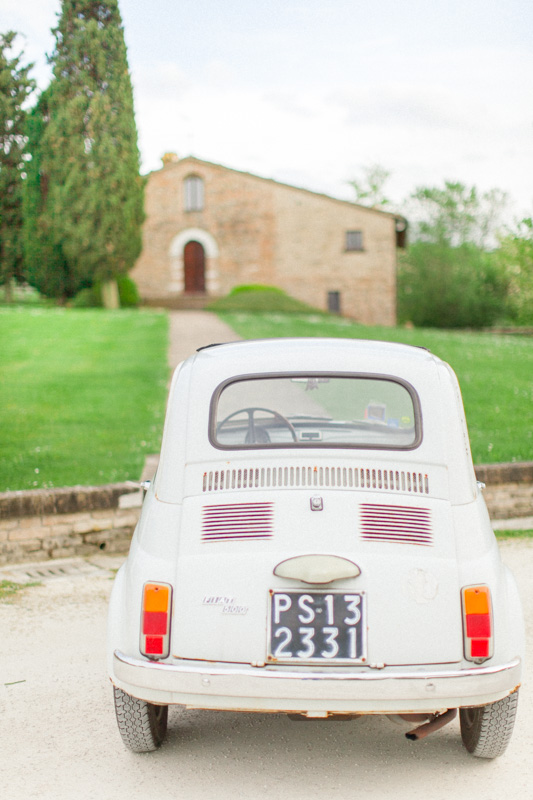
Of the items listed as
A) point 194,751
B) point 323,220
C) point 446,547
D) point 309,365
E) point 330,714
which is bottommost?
point 194,751

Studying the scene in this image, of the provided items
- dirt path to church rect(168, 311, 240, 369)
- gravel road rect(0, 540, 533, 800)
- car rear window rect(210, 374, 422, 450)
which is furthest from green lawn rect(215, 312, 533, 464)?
gravel road rect(0, 540, 533, 800)

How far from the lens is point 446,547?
123 inches

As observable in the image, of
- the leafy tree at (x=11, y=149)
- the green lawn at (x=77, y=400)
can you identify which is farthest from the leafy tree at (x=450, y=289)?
the leafy tree at (x=11, y=149)

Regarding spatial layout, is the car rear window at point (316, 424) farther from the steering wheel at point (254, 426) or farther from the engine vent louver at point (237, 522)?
the engine vent louver at point (237, 522)

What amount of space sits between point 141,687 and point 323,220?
132ft

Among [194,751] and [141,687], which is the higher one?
[141,687]

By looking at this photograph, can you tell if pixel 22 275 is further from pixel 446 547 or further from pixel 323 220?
pixel 323 220

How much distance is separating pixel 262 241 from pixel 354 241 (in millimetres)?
4827

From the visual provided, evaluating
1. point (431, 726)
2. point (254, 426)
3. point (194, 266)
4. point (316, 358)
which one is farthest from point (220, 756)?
point (194, 266)

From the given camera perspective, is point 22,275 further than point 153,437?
Yes

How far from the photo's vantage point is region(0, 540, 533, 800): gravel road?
3129mm

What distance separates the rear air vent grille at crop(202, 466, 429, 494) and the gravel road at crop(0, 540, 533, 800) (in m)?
1.15

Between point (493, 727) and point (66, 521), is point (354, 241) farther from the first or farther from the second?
point (493, 727)

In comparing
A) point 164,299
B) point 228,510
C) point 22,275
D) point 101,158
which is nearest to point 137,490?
point 228,510
